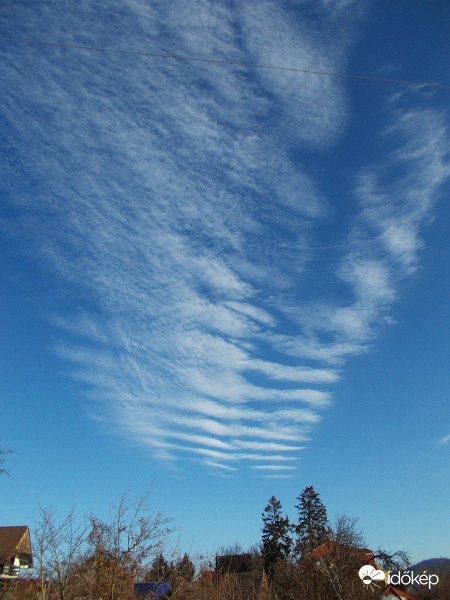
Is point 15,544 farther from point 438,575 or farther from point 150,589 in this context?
point 438,575

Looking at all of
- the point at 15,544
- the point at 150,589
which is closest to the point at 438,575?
the point at 150,589

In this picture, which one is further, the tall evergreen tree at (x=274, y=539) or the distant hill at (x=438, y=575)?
the tall evergreen tree at (x=274, y=539)

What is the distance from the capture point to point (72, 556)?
62.3ft

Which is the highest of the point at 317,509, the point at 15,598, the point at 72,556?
the point at 317,509

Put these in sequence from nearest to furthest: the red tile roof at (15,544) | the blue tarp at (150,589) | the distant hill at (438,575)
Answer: the blue tarp at (150,589)
the distant hill at (438,575)
the red tile roof at (15,544)

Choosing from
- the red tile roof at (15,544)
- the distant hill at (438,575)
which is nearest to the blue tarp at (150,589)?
the distant hill at (438,575)

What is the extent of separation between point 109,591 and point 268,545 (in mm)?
44201

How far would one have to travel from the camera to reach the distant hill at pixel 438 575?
69.7 feet

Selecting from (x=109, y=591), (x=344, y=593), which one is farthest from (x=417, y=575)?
(x=109, y=591)

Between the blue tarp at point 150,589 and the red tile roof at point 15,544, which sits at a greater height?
the red tile roof at point 15,544

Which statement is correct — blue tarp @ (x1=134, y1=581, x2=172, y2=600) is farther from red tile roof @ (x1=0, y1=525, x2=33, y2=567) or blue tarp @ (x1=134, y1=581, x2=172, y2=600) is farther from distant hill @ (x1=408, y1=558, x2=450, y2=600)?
red tile roof @ (x1=0, y1=525, x2=33, y2=567)

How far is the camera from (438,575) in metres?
22.3

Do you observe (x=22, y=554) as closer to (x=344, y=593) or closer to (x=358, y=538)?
(x=358, y=538)

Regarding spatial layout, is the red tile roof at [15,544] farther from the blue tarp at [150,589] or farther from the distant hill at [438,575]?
the distant hill at [438,575]
